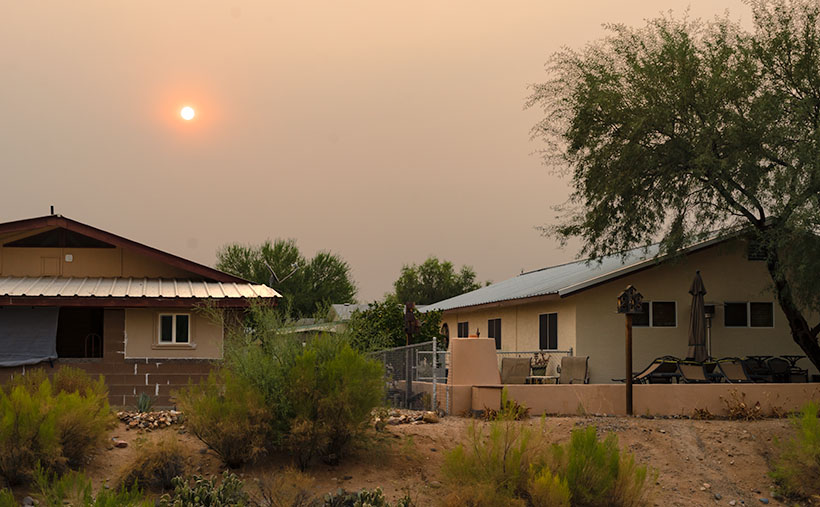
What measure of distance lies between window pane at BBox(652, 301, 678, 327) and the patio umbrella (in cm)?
91

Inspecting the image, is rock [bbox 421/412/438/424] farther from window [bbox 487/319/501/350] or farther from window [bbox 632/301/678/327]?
window [bbox 487/319/501/350]

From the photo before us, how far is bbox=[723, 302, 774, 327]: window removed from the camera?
79.5 feet

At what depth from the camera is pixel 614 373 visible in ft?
76.5

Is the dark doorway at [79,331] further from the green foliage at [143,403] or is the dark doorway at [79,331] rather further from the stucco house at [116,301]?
the green foliage at [143,403]

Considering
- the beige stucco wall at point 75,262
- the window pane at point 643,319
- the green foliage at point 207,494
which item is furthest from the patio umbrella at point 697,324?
the green foliage at point 207,494

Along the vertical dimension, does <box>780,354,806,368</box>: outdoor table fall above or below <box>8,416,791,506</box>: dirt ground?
above

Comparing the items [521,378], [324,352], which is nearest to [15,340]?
[324,352]

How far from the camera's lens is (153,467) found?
43.9ft

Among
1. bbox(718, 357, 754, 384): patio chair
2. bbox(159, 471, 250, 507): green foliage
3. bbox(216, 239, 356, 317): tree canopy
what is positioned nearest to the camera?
bbox(159, 471, 250, 507): green foliage

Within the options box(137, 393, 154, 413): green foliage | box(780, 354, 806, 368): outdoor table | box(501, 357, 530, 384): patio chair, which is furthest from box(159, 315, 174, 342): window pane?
box(780, 354, 806, 368): outdoor table

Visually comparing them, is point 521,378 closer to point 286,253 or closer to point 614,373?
point 614,373

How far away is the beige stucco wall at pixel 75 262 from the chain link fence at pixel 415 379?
19.7ft

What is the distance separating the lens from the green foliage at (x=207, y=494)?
12.1 m

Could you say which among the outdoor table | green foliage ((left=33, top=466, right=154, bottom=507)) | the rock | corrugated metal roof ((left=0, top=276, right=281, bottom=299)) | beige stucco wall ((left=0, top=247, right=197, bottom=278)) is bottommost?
green foliage ((left=33, top=466, right=154, bottom=507))
